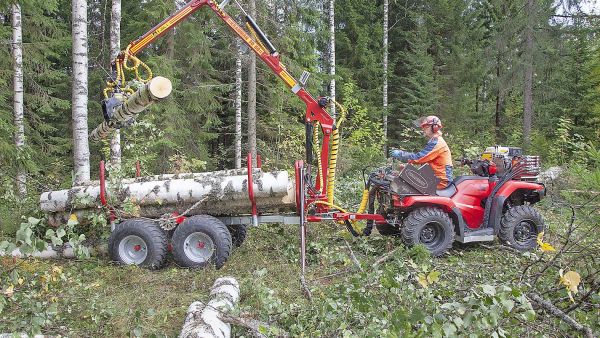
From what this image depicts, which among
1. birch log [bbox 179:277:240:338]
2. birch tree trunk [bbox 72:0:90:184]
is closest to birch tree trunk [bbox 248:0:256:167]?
birch tree trunk [bbox 72:0:90:184]

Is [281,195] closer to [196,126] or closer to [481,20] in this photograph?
[196,126]

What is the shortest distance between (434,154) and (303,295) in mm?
2878

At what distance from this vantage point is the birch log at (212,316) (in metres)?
3.88

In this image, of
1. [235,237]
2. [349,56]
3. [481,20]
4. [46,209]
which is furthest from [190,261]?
[481,20]

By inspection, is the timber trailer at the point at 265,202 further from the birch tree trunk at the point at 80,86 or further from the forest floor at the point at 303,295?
the birch tree trunk at the point at 80,86

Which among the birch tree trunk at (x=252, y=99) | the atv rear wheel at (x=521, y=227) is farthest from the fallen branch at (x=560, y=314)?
the birch tree trunk at (x=252, y=99)

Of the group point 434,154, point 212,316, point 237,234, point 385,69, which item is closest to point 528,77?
point 385,69

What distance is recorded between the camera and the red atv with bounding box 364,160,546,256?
21.9ft

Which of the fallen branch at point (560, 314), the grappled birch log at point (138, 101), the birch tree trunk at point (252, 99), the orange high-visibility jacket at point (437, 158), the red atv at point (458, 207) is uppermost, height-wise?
the birch tree trunk at point (252, 99)

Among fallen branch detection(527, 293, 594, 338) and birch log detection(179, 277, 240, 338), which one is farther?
birch log detection(179, 277, 240, 338)

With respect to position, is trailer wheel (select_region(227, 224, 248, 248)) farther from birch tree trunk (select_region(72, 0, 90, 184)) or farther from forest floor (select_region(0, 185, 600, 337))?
birch tree trunk (select_region(72, 0, 90, 184))

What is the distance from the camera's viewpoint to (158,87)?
5762 millimetres

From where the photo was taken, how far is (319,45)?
70.8 feet

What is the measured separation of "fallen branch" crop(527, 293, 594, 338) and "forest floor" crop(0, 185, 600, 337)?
0.10 meters
